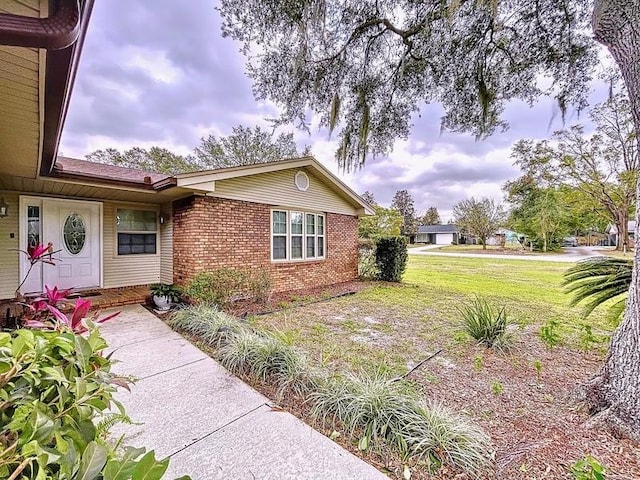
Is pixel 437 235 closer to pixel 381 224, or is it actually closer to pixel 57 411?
pixel 381 224

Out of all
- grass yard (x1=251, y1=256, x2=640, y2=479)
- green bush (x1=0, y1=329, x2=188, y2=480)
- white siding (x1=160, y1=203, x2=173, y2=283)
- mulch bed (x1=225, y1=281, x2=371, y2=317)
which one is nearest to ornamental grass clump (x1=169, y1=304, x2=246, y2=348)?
grass yard (x1=251, y1=256, x2=640, y2=479)

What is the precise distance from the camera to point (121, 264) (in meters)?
7.60

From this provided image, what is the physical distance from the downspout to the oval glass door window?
6.95 metres

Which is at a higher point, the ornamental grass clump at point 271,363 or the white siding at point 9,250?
the white siding at point 9,250

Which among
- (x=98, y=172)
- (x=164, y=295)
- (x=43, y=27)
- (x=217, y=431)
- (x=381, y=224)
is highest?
(x=98, y=172)

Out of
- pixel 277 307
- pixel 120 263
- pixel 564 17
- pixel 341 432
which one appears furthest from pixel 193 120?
pixel 341 432

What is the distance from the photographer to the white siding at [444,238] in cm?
5288

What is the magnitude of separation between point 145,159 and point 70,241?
18387 mm

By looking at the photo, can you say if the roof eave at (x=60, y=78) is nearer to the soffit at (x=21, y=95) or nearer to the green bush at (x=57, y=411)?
the soffit at (x=21, y=95)

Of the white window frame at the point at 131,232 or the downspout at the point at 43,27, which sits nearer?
the downspout at the point at 43,27

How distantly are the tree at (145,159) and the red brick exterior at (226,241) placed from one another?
17210mm

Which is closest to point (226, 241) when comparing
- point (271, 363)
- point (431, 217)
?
point (271, 363)

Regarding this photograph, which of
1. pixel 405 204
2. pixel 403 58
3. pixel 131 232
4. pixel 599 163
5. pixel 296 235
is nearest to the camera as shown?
pixel 403 58

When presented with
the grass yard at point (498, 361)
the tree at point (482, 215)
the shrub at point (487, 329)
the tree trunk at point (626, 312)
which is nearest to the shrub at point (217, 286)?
the grass yard at point (498, 361)
